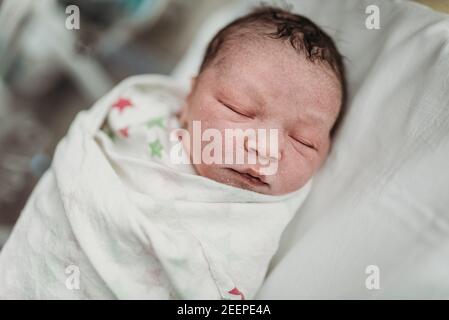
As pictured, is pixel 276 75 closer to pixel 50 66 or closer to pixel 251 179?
pixel 251 179

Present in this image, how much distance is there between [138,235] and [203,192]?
0.15 meters

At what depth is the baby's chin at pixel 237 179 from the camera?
837mm

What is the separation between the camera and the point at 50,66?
4.57 ft

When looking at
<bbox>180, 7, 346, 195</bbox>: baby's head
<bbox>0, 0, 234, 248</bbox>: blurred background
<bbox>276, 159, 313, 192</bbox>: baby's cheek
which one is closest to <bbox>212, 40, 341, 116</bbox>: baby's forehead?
<bbox>180, 7, 346, 195</bbox>: baby's head

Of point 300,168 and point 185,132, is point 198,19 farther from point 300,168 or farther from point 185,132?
point 300,168

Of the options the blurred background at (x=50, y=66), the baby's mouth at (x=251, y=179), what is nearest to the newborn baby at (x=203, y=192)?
the baby's mouth at (x=251, y=179)

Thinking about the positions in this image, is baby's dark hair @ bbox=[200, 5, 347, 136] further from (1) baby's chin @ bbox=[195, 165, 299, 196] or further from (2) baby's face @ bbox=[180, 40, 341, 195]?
(1) baby's chin @ bbox=[195, 165, 299, 196]

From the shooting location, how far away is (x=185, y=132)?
0.92 meters

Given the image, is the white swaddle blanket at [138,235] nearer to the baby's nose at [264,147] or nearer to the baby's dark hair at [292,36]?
the baby's nose at [264,147]

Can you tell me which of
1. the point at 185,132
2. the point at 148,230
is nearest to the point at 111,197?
the point at 148,230

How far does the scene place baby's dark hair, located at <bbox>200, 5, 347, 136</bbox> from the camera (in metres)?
0.86

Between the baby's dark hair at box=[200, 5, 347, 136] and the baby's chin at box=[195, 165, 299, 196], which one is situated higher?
the baby's dark hair at box=[200, 5, 347, 136]

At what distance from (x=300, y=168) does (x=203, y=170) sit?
0.66 ft

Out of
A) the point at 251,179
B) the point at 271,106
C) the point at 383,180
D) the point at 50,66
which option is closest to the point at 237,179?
the point at 251,179
